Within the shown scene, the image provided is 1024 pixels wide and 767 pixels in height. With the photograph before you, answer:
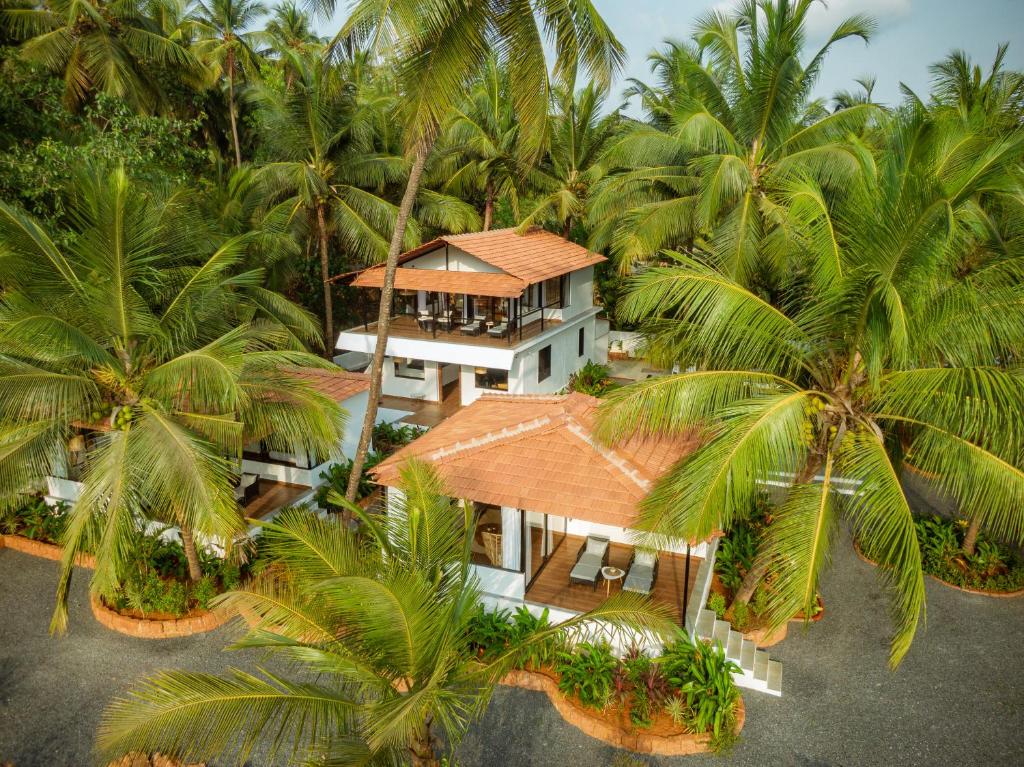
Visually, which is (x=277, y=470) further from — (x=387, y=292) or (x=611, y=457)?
(x=611, y=457)

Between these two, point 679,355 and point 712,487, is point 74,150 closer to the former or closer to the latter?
point 679,355

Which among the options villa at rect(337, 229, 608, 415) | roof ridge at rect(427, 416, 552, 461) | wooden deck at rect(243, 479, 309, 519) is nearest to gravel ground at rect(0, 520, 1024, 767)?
wooden deck at rect(243, 479, 309, 519)

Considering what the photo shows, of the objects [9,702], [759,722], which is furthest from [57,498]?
[759,722]

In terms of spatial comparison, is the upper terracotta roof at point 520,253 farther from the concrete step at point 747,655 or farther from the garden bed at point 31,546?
the concrete step at point 747,655

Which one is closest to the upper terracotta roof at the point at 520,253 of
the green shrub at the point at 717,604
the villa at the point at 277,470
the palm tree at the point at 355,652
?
the villa at the point at 277,470

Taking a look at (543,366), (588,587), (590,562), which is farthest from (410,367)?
(588,587)

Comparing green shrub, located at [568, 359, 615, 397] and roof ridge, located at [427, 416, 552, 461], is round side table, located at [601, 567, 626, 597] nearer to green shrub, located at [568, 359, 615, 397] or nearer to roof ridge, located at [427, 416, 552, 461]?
roof ridge, located at [427, 416, 552, 461]
